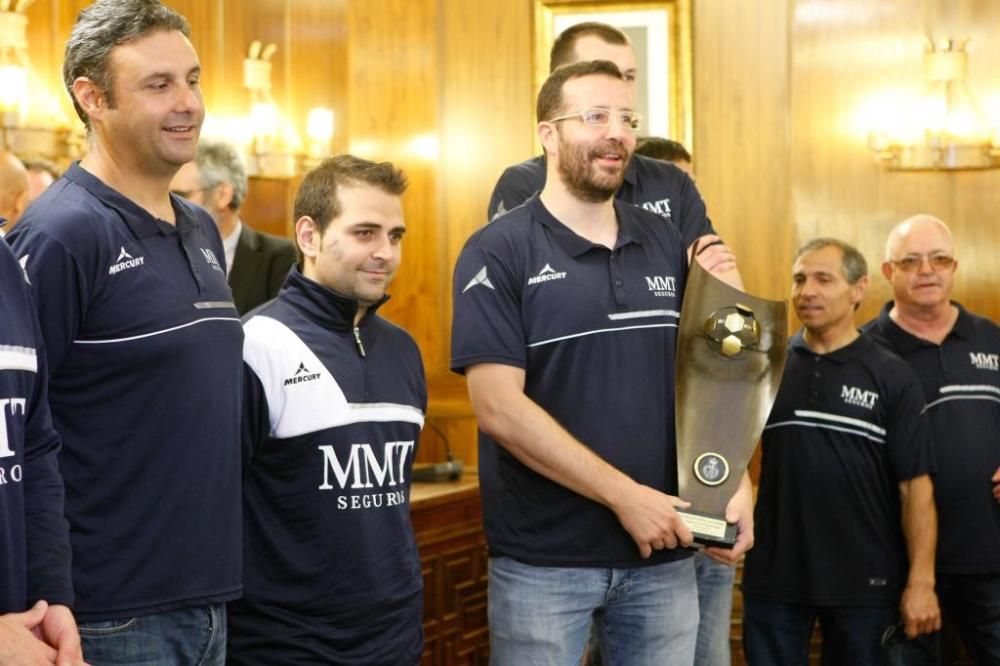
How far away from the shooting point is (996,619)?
453 centimetres

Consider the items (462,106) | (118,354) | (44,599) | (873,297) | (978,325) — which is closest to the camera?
(44,599)

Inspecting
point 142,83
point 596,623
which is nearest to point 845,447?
point 596,623

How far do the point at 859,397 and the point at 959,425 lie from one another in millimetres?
535

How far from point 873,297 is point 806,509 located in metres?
2.50

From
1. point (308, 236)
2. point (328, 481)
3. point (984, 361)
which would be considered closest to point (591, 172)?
point (308, 236)

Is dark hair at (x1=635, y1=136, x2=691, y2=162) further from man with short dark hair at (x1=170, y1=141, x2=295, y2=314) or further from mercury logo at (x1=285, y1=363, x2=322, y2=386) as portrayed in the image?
mercury logo at (x1=285, y1=363, x2=322, y2=386)

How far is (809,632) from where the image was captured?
169 inches

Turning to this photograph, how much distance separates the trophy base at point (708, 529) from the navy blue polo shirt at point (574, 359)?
0.09 m

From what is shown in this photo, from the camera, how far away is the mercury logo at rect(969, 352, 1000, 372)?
4.68m

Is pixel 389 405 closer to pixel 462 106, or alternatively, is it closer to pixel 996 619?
pixel 996 619

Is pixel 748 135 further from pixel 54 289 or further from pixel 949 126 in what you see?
pixel 54 289

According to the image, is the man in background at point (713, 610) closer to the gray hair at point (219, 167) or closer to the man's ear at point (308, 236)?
the man's ear at point (308, 236)

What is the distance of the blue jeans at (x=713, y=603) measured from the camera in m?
3.58

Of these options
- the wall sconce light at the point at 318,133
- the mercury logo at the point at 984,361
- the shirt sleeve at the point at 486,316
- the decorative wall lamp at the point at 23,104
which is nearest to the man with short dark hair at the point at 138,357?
the shirt sleeve at the point at 486,316
